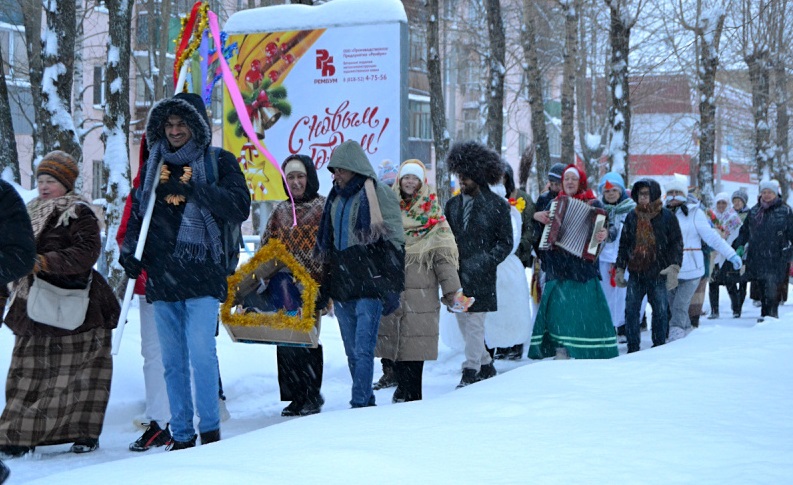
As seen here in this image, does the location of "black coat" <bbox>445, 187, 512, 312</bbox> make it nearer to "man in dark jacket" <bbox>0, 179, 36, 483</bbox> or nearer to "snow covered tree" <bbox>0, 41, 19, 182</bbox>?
"man in dark jacket" <bbox>0, 179, 36, 483</bbox>

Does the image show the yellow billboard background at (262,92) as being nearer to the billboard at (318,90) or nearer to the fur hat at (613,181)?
the billboard at (318,90)

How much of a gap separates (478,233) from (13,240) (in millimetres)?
5565

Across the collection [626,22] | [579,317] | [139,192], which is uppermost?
[626,22]

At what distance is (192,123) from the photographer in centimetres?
621

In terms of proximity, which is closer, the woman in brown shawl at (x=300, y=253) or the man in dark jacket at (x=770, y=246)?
the woman in brown shawl at (x=300, y=253)

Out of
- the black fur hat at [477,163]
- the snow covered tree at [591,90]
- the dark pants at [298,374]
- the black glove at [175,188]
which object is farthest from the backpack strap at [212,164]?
the snow covered tree at [591,90]

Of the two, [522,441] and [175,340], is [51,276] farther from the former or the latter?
[522,441]

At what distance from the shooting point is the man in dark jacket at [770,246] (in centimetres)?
1520

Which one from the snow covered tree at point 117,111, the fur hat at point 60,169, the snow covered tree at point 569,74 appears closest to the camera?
the fur hat at point 60,169

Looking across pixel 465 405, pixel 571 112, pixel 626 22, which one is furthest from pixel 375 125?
pixel 571 112

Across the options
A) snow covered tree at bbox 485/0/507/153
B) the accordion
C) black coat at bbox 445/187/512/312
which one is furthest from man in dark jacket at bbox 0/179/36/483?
snow covered tree at bbox 485/0/507/153

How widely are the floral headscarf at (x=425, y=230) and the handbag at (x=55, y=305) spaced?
267cm

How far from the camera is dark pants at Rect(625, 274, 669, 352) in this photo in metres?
11.5

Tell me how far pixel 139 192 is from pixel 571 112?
828 inches
